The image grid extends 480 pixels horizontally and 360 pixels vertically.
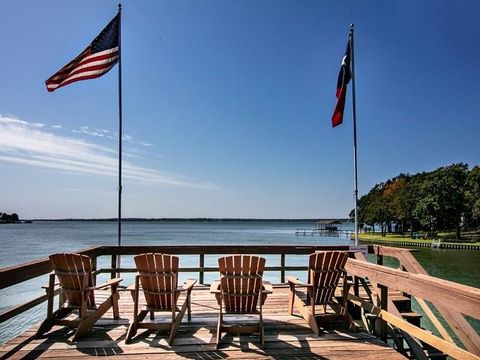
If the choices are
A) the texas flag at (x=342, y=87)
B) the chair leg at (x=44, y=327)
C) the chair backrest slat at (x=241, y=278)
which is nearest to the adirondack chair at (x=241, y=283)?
the chair backrest slat at (x=241, y=278)

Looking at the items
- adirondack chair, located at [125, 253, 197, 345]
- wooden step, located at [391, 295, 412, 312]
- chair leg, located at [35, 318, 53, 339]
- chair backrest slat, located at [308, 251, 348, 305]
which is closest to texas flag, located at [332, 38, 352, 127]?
wooden step, located at [391, 295, 412, 312]

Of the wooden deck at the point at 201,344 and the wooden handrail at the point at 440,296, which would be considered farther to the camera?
the wooden deck at the point at 201,344

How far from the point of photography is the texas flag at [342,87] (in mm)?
9422

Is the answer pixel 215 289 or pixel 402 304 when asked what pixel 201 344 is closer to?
pixel 215 289

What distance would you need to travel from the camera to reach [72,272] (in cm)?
449

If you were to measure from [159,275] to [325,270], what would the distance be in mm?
2083

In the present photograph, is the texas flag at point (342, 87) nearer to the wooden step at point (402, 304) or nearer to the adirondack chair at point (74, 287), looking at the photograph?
the wooden step at point (402, 304)

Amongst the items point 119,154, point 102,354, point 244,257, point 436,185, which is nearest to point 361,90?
point 119,154

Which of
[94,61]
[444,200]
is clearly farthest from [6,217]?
[94,61]

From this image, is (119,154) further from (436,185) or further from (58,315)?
(436,185)

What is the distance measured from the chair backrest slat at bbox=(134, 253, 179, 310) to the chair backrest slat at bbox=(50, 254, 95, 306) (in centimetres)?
60

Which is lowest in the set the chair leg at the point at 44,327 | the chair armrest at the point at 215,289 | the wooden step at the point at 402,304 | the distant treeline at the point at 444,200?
the wooden step at the point at 402,304

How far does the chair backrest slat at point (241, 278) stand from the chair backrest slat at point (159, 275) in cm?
58

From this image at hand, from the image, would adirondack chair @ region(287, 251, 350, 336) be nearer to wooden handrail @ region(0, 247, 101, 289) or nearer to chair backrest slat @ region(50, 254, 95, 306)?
chair backrest slat @ region(50, 254, 95, 306)
